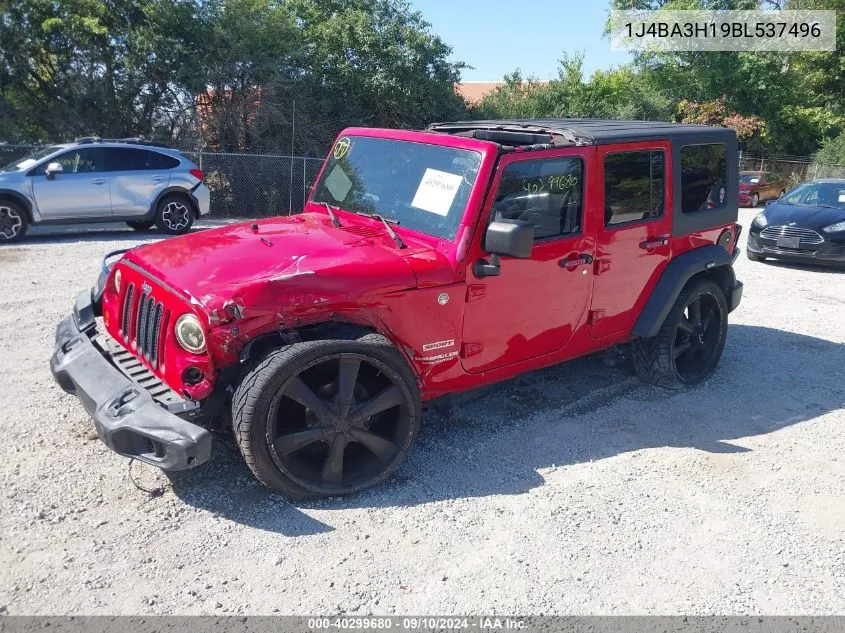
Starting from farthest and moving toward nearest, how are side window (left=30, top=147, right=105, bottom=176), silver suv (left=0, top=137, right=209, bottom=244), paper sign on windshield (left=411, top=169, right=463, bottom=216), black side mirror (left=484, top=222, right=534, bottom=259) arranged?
side window (left=30, top=147, right=105, bottom=176) → silver suv (left=0, top=137, right=209, bottom=244) → paper sign on windshield (left=411, top=169, right=463, bottom=216) → black side mirror (left=484, top=222, right=534, bottom=259)

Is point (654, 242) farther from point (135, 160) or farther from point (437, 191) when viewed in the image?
point (135, 160)

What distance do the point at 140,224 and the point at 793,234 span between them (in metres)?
10.7

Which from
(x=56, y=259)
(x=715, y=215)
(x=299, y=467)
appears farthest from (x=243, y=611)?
(x=56, y=259)

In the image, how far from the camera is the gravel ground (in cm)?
317

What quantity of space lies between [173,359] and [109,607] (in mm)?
1170

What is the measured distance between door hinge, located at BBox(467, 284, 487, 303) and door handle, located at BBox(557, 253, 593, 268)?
647 mm

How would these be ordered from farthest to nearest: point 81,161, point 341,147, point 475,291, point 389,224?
point 81,161 → point 341,147 → point 389,224 → point 475,291

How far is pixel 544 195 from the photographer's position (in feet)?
14.8

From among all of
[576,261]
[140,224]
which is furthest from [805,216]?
[140,224]

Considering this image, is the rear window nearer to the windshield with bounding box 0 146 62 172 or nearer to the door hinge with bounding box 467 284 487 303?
the windshield with bounding box 0 146 62 172

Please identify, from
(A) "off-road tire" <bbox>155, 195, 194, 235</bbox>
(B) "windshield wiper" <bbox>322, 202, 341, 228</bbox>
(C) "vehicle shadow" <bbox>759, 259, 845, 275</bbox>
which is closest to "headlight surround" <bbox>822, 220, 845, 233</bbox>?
(C) "vehicle shadow" <bbox>759, 259, 845, 275</bbox>

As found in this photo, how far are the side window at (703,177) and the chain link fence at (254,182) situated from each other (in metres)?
11.3

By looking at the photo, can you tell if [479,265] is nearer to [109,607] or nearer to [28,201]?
[109,607]

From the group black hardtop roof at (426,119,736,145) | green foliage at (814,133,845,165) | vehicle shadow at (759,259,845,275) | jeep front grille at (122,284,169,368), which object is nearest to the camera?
jeep front grille at (122,284,169,368)
